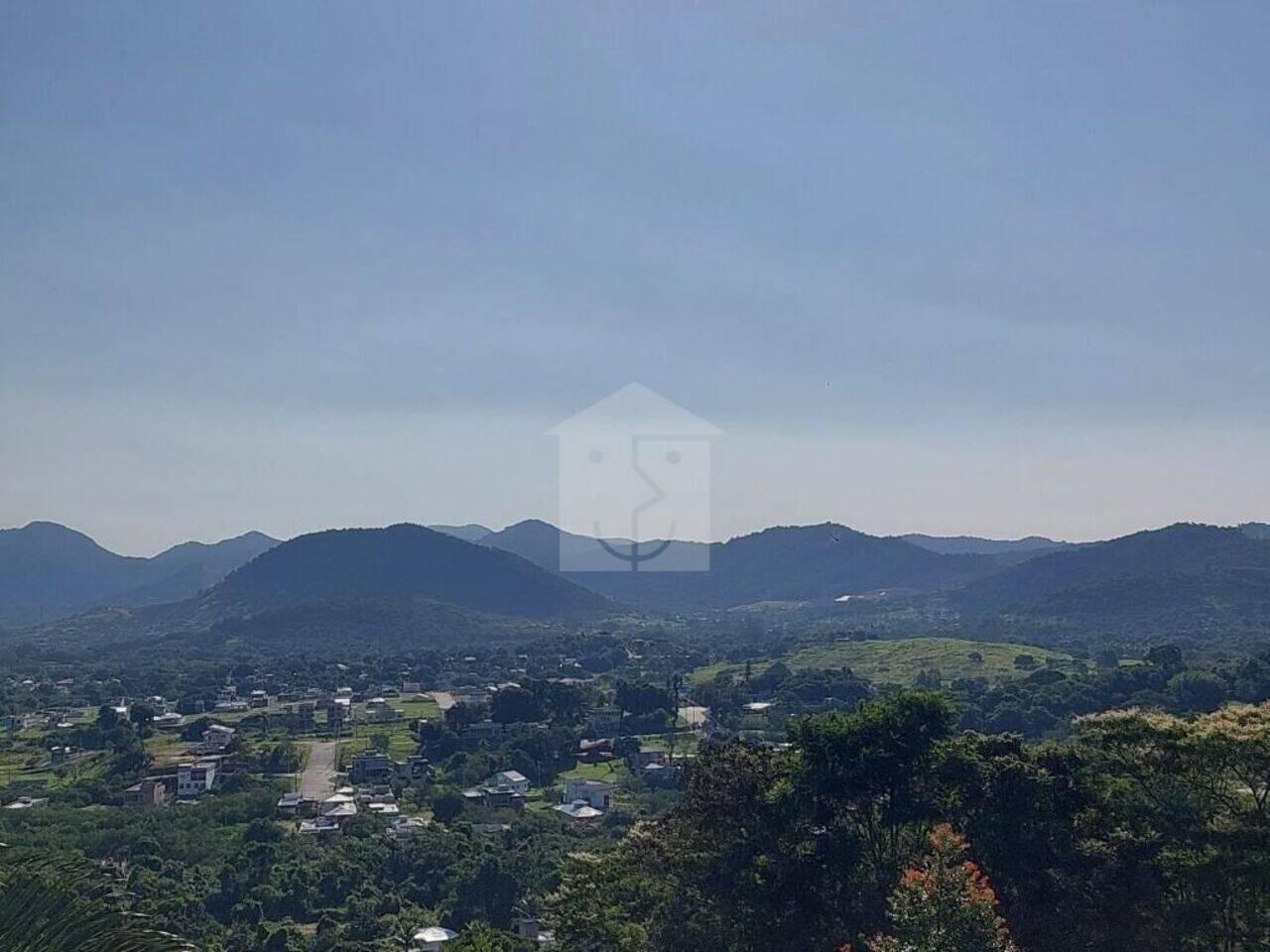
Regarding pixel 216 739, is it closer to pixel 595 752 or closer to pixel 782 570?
pixel 595 752

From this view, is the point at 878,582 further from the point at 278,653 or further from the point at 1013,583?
the point at 278,653

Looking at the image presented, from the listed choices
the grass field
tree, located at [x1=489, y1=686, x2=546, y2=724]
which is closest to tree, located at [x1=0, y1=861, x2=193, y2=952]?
tree, located at [x1=489, y1=686, x2=546, y2=724]

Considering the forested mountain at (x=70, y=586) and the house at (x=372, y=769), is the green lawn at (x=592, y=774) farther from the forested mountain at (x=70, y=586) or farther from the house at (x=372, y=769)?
the forested mountain at (x=70, y=586)

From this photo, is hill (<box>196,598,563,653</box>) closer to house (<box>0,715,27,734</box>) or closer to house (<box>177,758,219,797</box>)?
house (<box>0,715,27,734</box>)

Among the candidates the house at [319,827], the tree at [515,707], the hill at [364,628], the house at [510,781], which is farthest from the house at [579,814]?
the hill at [364,628]

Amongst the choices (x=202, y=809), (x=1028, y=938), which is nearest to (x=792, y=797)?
(x=1028, y=938)

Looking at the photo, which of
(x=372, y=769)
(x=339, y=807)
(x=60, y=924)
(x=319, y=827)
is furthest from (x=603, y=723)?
(x=60, y=924)
